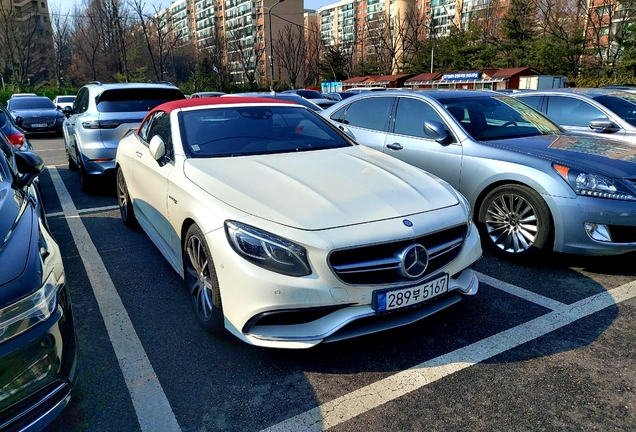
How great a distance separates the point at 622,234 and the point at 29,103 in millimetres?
20005

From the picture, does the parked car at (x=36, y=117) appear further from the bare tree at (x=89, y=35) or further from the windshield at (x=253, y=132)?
the bare tree at (x=89, y=35)

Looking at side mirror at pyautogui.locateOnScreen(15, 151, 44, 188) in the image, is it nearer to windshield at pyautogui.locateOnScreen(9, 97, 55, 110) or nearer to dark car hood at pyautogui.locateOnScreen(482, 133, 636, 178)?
dark car hood at pyautogui.locateOnScreen(482, 133, 636, 178)

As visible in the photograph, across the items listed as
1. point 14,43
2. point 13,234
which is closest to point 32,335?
point 13,234

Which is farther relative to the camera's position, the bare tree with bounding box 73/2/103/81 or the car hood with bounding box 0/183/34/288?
the bare tree with bounding box 73/2/103/81

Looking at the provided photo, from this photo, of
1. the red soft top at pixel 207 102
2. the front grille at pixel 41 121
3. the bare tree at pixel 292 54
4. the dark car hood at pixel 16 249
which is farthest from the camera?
the bare tree at pixel 292 54

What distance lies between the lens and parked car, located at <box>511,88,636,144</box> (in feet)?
20.7

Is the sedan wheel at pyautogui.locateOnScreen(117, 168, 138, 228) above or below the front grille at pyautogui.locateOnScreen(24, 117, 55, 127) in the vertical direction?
below

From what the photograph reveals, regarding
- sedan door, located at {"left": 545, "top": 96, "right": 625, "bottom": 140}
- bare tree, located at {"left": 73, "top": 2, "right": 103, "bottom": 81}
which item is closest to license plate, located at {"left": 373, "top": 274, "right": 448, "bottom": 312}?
sedan door, located at {"left": 545, "top": 96, "right": 625, "bottom": 140}

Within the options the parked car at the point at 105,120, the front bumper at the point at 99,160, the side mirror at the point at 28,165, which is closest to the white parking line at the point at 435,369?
the side mirror at the point at 28,165

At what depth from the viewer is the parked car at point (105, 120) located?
6.81 meters

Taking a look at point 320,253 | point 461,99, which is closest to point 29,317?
point 320,253

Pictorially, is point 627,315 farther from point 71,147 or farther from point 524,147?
point 71,147

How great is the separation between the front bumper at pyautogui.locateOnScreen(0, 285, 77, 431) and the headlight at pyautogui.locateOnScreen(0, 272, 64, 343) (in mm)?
24

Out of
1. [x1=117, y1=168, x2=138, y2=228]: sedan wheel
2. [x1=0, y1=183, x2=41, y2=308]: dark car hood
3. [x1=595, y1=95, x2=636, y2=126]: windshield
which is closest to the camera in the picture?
[x1=0, y1=183, x2=41, y2=308]: dark car hood
